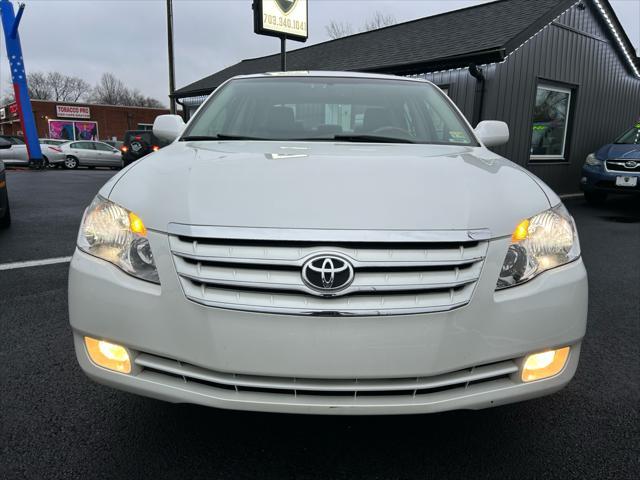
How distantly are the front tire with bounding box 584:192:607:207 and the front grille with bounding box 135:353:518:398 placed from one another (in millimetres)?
9874

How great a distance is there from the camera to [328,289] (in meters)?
1.35

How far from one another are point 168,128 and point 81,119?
48.4 metres

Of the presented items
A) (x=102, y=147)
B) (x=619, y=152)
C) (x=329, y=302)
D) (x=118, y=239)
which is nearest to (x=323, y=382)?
(x=329, y=302)

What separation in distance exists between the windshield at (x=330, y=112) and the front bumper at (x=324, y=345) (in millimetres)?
1170

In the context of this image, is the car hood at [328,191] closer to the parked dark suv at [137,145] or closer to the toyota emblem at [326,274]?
the toyota emblem at [326,274]

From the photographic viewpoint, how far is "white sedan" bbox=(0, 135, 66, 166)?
62.5 ft

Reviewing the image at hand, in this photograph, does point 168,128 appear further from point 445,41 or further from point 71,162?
point 71,162

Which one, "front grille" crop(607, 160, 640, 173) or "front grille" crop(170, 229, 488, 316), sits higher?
"front grille" crop(170, 229, 488, 316)

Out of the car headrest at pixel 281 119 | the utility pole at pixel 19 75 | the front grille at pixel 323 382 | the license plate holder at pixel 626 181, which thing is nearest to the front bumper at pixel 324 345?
the front grille at pixel 323 382

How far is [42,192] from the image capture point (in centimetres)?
1028

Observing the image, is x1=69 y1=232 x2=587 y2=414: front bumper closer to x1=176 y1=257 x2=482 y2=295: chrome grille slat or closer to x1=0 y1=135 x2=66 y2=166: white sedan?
x1=176 y1=257 x2=482 y2=295: chrome grille slat

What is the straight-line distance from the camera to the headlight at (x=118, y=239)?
1515mm

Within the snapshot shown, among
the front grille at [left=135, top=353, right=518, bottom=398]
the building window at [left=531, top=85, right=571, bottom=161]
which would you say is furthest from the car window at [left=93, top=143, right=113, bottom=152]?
the front grille at [left=135, top=353, right=518, bottom=398]

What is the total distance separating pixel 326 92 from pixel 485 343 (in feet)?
6.37
